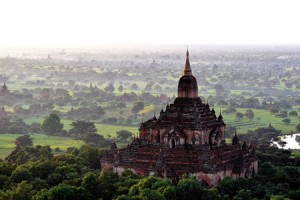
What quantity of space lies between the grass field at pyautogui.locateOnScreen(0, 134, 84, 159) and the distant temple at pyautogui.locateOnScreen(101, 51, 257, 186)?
24037mm

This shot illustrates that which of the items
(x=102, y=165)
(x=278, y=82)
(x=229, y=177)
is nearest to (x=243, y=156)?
(x=229, y=177)

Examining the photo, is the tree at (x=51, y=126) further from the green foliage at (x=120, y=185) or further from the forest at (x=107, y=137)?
the green foliage at (x=120, y=185)

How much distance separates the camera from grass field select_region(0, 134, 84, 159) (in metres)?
64.7

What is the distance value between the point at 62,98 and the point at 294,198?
278 feet

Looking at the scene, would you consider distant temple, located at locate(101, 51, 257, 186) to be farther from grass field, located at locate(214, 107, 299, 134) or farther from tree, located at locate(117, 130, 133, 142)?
grass field, located at locate(214, 107, 299, 134)

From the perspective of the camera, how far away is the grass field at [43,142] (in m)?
64.7

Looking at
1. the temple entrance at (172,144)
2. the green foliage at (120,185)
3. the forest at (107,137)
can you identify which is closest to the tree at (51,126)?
the forest at (107,137)

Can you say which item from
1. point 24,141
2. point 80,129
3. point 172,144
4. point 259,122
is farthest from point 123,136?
point 172,144

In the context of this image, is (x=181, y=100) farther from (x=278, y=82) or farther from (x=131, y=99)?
(x=278, y=82)

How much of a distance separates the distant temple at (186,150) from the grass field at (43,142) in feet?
78.9

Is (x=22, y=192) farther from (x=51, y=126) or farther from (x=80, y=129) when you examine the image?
(x=51, y=126)

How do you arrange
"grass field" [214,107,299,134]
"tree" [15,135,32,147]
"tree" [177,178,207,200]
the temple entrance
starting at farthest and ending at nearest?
"grass field" [214,107,299,134]
"tree" [15,135,32,147]
the temple entrance
"tree" [177,178,207,200]

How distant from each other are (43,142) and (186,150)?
33.3 m

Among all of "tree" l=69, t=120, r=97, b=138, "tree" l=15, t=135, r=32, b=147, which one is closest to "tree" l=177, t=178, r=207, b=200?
"tree" l=15, t=135, r=32, b=147
